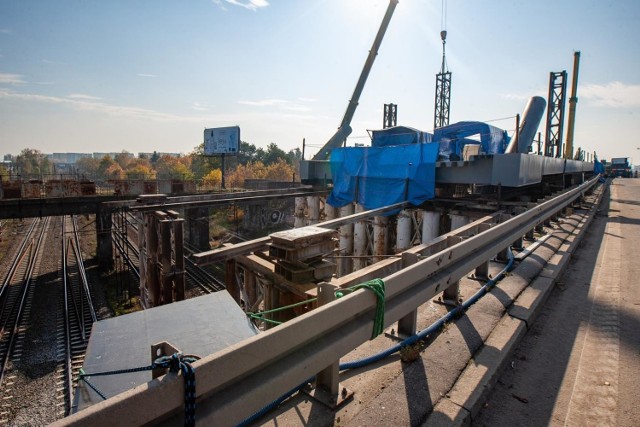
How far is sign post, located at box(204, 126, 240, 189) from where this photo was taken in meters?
43.7

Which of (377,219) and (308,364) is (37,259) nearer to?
(377,219)

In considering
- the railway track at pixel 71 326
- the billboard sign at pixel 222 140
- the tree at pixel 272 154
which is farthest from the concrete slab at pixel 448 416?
the tree at pixel 272 154

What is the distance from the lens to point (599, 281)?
5.60 m

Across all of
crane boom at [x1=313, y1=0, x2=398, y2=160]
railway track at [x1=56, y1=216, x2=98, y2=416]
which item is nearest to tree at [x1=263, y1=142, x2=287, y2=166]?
crane boom at [x1=313, y1=0, x2=398, y2=160]

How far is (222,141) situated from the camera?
146ft

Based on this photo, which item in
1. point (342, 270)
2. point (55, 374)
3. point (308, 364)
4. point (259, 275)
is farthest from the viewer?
point (342, 270)

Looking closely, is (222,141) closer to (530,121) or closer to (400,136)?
(400,136)

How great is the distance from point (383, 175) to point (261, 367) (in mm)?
15040

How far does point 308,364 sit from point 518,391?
→ 6.49ft

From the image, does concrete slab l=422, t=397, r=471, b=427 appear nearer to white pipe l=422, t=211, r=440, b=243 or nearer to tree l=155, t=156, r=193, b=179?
white pipe l=422, t=211, r=440, b=243

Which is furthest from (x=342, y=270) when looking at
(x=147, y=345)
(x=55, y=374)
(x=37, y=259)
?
(x=37, y=259)

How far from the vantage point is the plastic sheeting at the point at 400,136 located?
2019 cm

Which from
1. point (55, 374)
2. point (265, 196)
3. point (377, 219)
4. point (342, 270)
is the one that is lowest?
Answer: point (55, 374)

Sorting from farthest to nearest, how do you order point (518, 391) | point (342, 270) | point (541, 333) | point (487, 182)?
point (342, 270) → point (487, 182) → point (541, 333) → point (518, 391)
